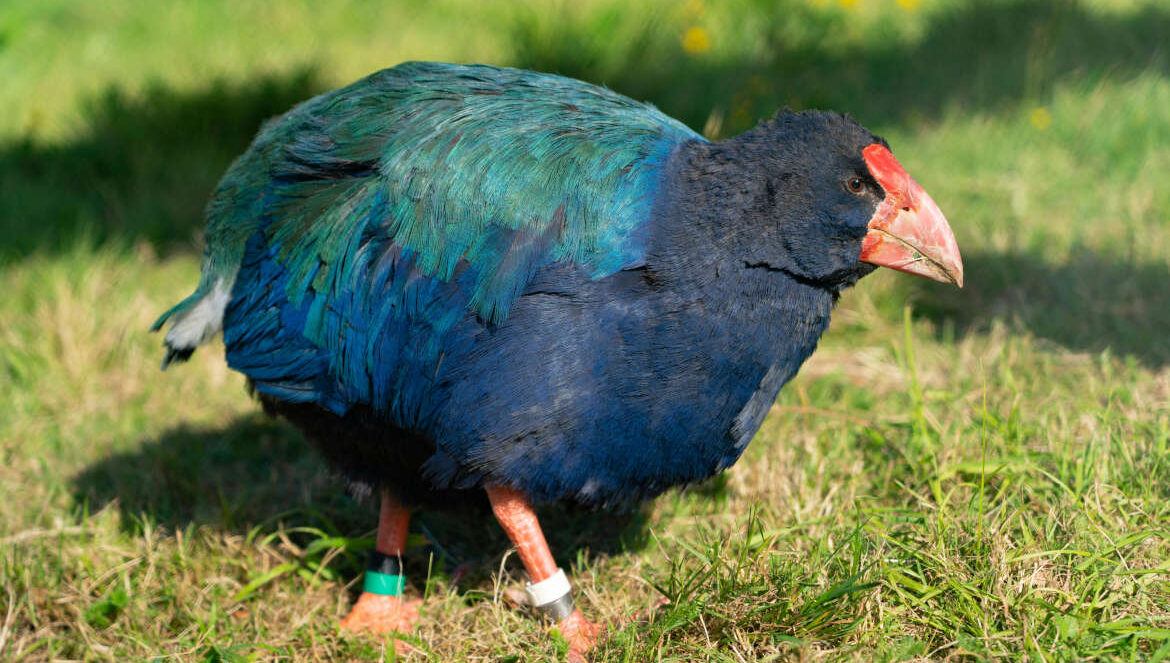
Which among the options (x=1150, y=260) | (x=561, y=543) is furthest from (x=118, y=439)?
(x=1150, y=260)

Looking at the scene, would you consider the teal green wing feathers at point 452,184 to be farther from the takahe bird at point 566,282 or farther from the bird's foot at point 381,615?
the bird's foot at point 381,615

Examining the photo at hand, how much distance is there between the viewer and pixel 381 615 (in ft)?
8.00

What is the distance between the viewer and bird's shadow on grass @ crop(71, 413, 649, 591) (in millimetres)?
2648

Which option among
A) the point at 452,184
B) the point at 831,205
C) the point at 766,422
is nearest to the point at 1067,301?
the point at 766,422

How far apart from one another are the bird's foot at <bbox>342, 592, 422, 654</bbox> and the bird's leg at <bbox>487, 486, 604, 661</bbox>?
329 mm

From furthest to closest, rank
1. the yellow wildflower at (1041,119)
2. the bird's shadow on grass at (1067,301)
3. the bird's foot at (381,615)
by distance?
the yellow wildflower at (1041,119) < the bird's shadow on grass at (1067,301) < the bird's foot at (381,615)

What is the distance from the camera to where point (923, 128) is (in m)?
4.66

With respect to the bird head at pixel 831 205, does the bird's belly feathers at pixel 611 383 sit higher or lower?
lower

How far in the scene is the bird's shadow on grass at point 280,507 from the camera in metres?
2.65

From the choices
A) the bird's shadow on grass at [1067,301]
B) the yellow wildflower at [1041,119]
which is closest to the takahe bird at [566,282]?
the bird's shadow on grass at [1067,301]

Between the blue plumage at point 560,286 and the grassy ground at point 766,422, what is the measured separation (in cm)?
32

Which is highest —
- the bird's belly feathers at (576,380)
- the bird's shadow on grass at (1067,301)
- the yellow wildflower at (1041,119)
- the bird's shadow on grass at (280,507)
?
the yellow wildflower at (1041,119)

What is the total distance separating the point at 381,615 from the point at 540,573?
45cm

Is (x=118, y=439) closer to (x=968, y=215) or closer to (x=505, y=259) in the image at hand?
(x=505, y=259)
